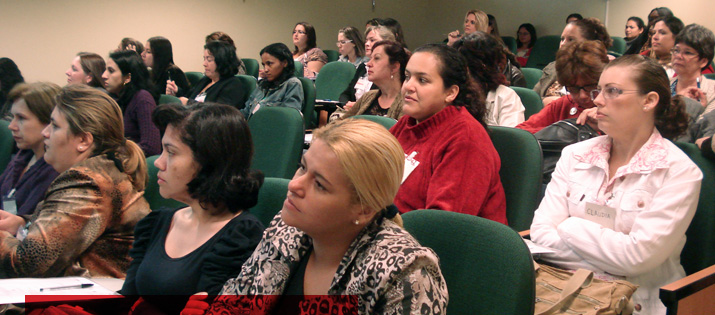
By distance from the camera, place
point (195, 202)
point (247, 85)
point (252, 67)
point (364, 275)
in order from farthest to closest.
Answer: point (252, 67) → point (247, 85) → point (195, 202) → point (364, 275)

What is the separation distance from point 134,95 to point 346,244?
9.96 ft

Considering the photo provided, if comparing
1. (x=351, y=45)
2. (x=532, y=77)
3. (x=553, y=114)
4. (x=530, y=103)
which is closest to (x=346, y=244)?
(x=553, y=114)

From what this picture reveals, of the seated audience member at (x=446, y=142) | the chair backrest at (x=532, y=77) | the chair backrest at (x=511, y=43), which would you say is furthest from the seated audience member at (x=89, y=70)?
the chair backrest at (x=511, y=43)

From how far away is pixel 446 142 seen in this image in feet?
7.11

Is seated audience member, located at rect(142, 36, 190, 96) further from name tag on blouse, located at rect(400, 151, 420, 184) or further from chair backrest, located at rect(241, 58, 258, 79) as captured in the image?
name tag on blouse, located at rect(400, 151, 420, 184)

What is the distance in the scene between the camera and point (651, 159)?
1812 mm

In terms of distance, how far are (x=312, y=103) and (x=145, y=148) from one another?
1.59 m

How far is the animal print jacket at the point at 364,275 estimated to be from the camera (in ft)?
3.70

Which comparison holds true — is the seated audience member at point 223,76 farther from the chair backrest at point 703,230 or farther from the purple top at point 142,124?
the chair backrest at point 703,230

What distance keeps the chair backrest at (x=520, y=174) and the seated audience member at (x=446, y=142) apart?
0.06m

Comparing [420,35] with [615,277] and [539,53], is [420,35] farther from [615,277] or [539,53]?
[615,277]

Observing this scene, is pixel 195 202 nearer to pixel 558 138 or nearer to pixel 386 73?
pixel 558 138

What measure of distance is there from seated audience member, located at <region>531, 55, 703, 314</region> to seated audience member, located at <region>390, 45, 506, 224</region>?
23cm

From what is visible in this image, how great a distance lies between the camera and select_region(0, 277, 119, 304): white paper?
5.02 feet
